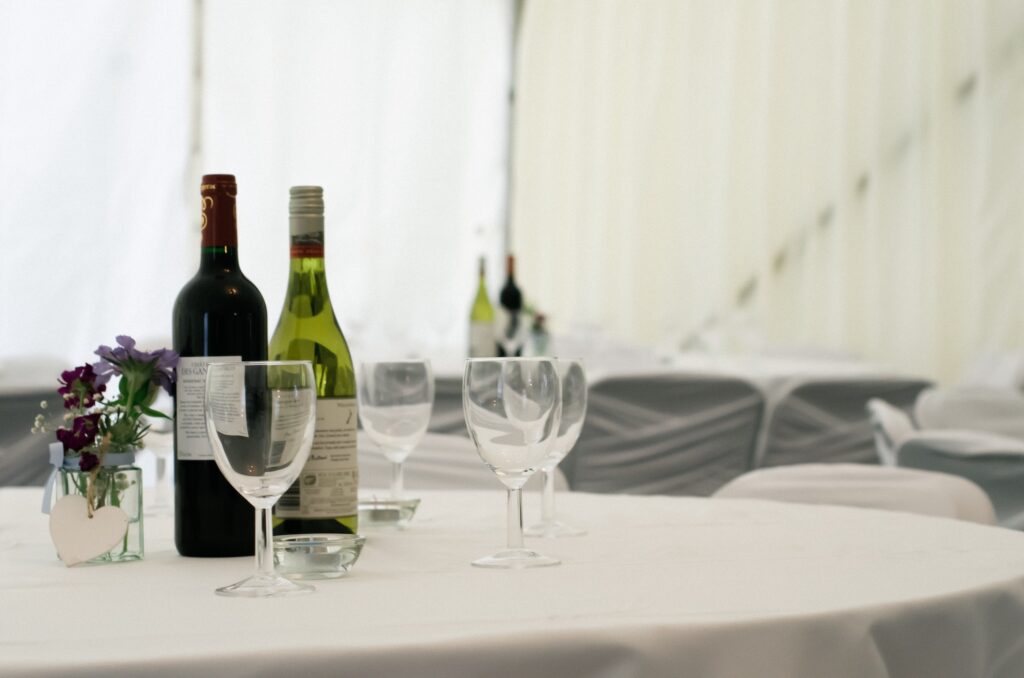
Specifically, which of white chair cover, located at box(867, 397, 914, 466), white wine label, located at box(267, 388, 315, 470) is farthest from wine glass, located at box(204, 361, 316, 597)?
white chair cover, located at box(867, 397, 914, 466)

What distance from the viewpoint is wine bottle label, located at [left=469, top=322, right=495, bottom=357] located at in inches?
148

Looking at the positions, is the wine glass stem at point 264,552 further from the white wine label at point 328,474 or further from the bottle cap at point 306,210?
the bottle cap at point 306,210

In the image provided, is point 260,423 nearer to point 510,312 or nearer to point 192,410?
point 192,410

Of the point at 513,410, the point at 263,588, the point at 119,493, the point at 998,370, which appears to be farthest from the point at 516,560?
the point at 998,370

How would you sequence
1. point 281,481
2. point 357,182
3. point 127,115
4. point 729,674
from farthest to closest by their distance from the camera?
point 357,182 < point 127,115 < point 281,481 < point 729,674

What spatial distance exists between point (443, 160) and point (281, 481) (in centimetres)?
812

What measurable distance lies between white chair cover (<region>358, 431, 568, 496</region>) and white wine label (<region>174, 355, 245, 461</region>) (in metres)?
0.96

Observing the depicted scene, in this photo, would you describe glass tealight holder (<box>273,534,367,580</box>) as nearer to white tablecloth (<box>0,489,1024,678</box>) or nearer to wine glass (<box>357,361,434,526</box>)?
white tablecloth (<box>0,489,1024,678</box>)

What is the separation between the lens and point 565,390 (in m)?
1.33

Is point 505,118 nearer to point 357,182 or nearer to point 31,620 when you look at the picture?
point 357,182

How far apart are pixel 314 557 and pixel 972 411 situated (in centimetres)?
271

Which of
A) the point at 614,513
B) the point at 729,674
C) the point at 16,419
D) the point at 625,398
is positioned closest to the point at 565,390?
the point at 614,513

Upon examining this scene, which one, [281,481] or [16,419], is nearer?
[281,481]

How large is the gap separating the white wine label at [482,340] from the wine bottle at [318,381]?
2.34 meters
